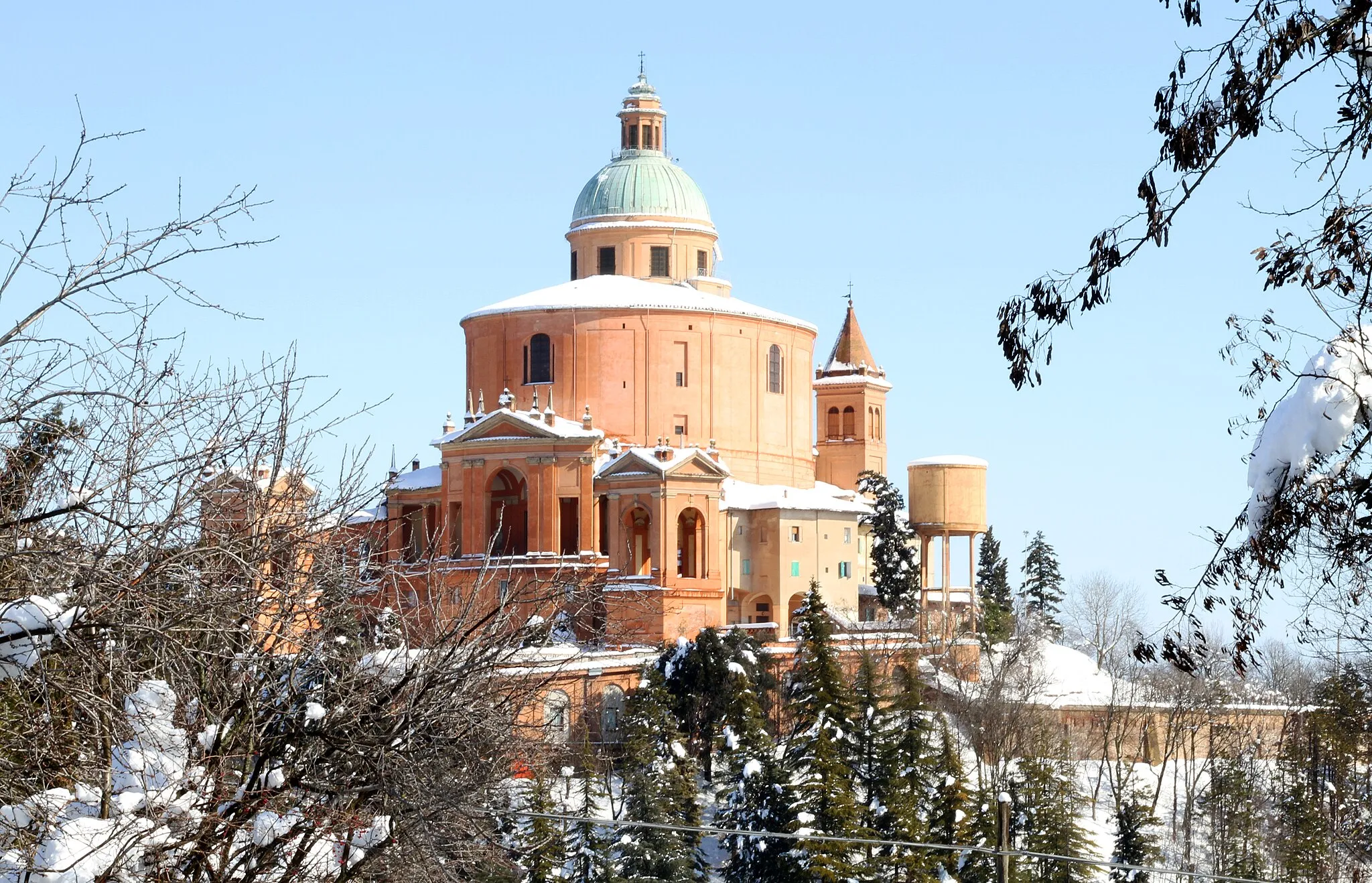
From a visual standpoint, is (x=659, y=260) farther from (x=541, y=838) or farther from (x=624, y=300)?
(x=541, y=838)

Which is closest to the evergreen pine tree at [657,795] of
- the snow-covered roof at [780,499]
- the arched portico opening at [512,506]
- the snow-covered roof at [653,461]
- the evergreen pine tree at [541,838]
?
the evergreen pine tree at [541,838]

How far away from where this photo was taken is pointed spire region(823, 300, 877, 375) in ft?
224

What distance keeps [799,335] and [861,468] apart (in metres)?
6.56

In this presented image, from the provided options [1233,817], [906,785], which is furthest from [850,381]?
[906,785]

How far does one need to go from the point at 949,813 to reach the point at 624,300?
26.9 metres

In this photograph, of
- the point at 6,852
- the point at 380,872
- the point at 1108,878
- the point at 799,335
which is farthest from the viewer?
the point at 799,335

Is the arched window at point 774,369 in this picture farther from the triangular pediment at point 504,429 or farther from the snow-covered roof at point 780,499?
the triangular pediment at point 504,429

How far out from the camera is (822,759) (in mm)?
34781

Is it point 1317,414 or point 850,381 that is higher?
point 850,381

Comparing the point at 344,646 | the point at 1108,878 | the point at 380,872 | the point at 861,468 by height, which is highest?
the point at 861,468

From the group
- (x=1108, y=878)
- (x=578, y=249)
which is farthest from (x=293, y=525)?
(x=578, y=249)

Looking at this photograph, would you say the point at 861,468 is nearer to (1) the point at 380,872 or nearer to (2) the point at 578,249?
(2) the point at 578,249

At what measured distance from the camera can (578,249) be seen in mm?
64250

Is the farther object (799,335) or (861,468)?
(861,468)
